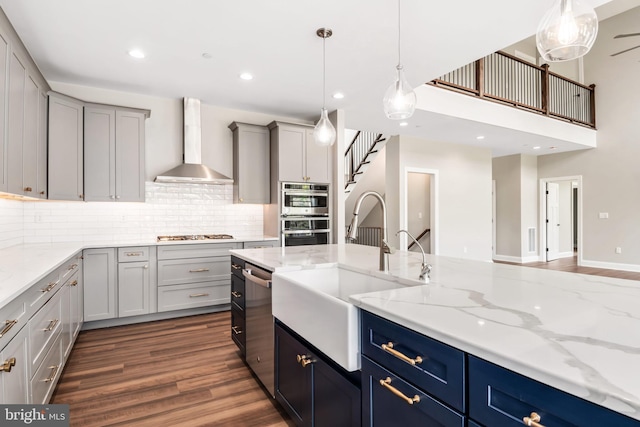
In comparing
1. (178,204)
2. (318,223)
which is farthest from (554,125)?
(178,204)

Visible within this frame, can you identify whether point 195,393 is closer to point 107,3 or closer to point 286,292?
point 286,292

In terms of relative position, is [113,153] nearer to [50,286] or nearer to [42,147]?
[42,147]

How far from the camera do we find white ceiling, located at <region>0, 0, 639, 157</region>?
2.52m

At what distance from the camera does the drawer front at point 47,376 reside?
71.1 inches

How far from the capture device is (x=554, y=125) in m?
6.58

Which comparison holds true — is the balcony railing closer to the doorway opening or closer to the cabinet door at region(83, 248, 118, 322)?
the doorway opening

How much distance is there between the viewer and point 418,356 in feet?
3.43

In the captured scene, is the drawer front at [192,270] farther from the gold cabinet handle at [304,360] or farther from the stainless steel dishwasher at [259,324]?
the gold cabinet handle at [304,360]

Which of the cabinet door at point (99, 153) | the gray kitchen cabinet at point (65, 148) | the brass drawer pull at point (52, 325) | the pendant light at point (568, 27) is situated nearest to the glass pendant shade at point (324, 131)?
the pendant light at point (568, 27)

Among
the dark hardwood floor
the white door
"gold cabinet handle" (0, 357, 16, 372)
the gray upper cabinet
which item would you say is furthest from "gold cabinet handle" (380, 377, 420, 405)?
the white door

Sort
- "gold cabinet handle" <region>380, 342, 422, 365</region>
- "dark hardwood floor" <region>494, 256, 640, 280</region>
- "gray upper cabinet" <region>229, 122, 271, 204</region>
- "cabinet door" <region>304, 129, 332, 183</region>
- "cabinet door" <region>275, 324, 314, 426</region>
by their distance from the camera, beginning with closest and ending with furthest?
"gold cabinet handle" <region>380, 342, 422, 365</region> → "cabinet door" <region>275, 324, 314, 426</region> → "gray upper cabinet" <region>229, 122, 271, 204</region> → "cabinet door" <region>304, 129, 332, 183</region> → "dark hardwood floor" <region>494, 256, 640, 280</region>

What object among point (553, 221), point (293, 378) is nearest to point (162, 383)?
point (293, 378)

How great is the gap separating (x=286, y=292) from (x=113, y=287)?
285cm

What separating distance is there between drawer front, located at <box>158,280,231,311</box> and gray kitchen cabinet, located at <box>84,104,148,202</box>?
1164mm
